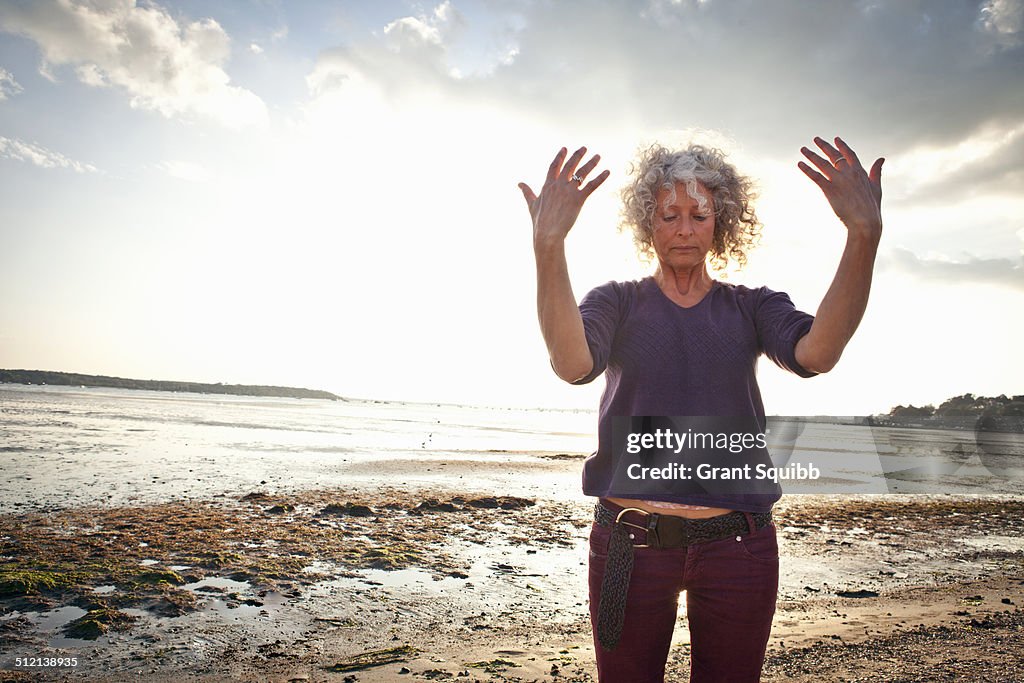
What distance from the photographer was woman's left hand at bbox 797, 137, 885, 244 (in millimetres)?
1784

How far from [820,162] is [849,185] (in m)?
0.14

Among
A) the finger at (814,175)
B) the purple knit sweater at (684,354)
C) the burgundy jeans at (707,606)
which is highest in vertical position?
the finger at (814,175)

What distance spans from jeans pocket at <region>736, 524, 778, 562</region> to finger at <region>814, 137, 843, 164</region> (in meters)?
1.20

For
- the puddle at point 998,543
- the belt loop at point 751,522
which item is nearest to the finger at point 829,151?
the belt loop at point 751,522

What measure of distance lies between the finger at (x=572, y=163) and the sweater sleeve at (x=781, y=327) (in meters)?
0.89

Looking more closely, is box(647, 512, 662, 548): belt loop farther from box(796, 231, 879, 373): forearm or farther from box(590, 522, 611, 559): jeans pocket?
box(796, 231, 879, 373): forearm

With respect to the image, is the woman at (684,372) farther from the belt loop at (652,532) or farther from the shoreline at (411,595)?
the shoreline at (411,595)

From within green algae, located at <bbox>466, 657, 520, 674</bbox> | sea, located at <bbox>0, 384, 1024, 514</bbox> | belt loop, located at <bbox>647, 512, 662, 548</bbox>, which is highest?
belt loop, located at <bbox>647, 512, 662, 548</bbox>

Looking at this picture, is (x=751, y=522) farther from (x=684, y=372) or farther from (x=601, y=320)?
(x=601, y=320)

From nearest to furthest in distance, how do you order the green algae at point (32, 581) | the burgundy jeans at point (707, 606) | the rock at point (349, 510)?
1. the burgundy jeans at point (707, 606)
2. the green algae at point (32, 581)
3. the rock at point (349, 510)

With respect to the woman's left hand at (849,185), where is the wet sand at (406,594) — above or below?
below

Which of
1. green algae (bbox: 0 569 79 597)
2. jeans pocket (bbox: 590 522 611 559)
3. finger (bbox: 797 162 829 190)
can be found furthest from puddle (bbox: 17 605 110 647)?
finger (bbox: 797 162 829 190)

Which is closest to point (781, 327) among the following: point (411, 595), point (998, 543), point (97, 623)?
point (411, 595)

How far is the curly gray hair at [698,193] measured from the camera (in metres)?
2.23
